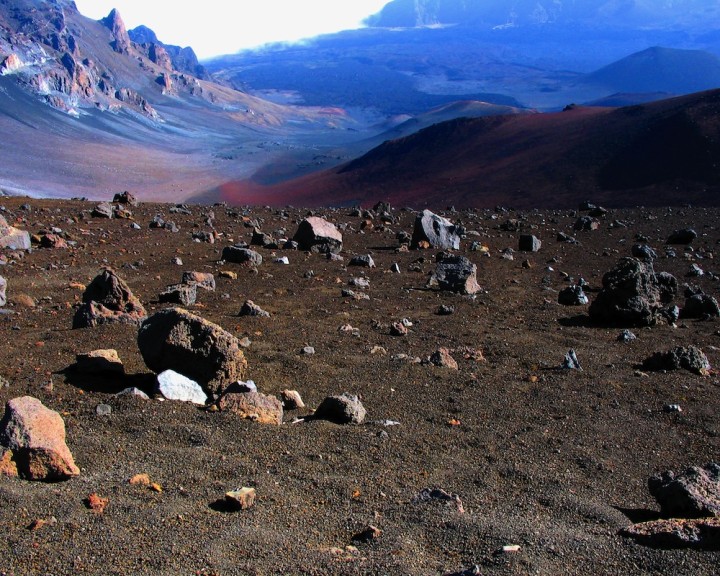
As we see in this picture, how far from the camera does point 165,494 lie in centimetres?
291

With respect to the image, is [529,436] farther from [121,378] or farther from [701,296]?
[701,296]

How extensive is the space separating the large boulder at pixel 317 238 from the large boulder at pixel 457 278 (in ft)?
9.50

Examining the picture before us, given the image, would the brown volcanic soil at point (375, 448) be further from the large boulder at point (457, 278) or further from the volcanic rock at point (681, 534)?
the large boulder at point (457, 278)

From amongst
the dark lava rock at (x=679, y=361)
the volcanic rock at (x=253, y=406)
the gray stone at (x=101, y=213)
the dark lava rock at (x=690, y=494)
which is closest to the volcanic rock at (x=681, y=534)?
the dark lava rock at (x=690, y=494)

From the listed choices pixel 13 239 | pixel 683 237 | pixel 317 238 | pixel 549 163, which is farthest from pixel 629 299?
pixel 549 163

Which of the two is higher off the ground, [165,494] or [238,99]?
[238,99]

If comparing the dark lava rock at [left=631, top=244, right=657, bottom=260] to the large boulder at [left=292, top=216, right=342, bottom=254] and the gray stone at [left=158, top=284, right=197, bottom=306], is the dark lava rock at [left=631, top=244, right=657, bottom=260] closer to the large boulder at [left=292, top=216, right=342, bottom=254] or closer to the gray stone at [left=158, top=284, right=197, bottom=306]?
the large boulder at [left=292, top=216, right=342, bottom=254]

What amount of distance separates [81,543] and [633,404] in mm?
3727

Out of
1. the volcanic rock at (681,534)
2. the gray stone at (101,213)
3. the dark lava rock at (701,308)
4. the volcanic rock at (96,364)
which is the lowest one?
the dark lava rock at (701,308)

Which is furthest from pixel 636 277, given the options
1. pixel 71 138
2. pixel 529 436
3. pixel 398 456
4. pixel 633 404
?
pixel 71 138

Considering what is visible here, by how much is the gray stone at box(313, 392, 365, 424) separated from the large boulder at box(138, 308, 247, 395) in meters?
0.68

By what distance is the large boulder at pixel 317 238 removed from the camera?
1104 cm

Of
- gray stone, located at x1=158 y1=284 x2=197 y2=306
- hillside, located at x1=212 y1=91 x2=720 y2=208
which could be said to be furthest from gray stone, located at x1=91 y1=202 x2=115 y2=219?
hillside, located at x1=212 y1=91 x2=720 y2=208

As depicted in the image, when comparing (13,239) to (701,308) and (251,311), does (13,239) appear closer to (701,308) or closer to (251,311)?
(251,311)
